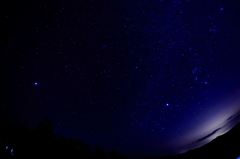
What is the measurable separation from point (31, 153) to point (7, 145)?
410 mm

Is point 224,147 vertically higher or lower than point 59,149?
higher

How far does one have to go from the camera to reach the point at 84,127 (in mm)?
4414

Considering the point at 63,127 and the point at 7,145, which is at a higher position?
the point at 7,145

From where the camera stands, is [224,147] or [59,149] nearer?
[224,147]

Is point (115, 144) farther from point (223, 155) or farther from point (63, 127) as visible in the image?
point (223, 155)

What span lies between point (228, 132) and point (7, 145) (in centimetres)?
311

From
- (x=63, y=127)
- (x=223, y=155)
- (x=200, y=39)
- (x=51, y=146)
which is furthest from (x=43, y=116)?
(x=200, y=39)

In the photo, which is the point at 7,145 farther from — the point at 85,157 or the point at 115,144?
the point at 115,144

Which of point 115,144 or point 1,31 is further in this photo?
point 115,144

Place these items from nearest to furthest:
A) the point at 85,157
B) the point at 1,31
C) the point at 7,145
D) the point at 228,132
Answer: the point at 228,132 < the point at 7,145 < the point at 85,157 < the point at 1,31

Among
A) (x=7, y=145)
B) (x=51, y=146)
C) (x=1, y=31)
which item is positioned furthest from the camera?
(x=1, y=31)

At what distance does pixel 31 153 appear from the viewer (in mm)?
2084

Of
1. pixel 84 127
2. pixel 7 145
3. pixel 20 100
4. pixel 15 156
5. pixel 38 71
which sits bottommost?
pixel 84 127

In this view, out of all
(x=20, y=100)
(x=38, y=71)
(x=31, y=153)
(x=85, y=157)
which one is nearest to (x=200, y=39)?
(x=85, y=157)
